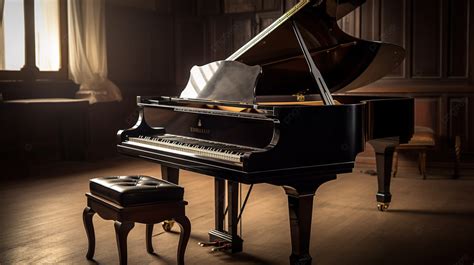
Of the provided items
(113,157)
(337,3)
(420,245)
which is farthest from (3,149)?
(420,245)

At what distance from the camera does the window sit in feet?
23.0

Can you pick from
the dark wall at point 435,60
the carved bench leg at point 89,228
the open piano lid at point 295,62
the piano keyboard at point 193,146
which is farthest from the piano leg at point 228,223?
the dark wall at point 435,60

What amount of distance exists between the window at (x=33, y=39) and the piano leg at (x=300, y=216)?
4.93m

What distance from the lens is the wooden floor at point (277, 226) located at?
3498 millimetres

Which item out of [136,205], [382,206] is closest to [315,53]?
[382,206]

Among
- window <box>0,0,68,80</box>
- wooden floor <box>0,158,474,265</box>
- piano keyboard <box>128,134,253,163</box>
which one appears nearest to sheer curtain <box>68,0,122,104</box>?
window <box>0,0,68,80</box>

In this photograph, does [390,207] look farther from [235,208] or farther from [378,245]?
[235,208]

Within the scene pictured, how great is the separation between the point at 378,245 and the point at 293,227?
3.08 ft

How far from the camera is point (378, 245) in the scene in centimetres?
377

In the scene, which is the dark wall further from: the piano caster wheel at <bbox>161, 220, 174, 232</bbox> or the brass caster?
the brass caster

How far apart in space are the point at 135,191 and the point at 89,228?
559 mm

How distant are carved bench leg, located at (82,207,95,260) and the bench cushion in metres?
0.15

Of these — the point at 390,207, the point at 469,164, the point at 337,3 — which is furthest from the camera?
the point at 469,164

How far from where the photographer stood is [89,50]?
7703 mm
